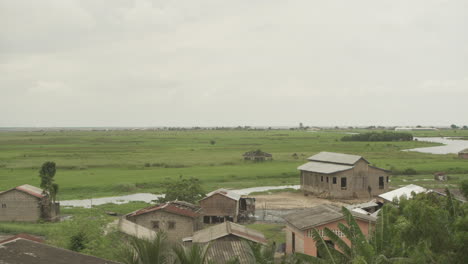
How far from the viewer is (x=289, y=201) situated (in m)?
43.9

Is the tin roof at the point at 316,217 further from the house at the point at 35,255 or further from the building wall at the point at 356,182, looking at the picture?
the building wall at the point at 356,182

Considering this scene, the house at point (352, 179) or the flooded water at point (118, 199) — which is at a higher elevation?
the house at point (352, 179)

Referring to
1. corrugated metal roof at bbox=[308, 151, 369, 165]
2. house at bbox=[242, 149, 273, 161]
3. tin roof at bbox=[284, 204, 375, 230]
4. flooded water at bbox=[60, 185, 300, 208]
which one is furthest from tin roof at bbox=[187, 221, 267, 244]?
house at bbox=[242, 149, 273, 161]

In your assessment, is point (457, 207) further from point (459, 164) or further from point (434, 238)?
point (459, 164)

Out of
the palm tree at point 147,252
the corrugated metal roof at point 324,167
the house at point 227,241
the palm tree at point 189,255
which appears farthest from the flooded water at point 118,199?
the palm tree at point 189,255

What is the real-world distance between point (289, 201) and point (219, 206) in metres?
12.6

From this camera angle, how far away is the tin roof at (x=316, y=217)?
22.0m

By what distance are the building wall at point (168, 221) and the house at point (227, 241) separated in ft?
6.67

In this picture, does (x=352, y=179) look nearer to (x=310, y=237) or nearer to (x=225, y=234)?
(x=310, y=237)

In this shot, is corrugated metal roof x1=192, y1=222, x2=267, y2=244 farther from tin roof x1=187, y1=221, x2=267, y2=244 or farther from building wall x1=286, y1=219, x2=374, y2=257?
building wall x1=286, y1=219, x2=374, y2=257

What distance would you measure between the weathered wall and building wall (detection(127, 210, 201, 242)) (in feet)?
20.3

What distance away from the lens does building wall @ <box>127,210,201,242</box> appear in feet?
87.9

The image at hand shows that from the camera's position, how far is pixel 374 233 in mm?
12258

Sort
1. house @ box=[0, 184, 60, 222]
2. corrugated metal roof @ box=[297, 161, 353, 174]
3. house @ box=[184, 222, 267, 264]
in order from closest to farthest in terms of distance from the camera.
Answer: house @ box=[184, 222, 267, 264]
house @ box=[0, 184, 60, 222]
corrugated metal roof @ box=[297, 161, 353, 174]
